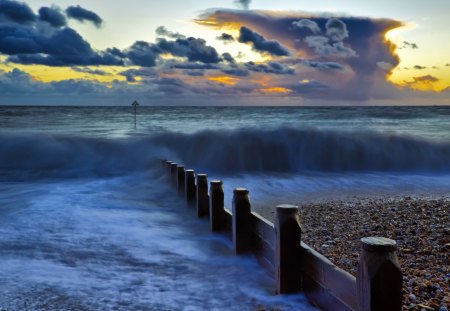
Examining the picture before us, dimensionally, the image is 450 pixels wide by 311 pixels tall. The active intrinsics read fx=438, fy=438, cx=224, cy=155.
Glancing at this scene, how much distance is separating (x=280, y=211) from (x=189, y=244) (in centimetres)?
333

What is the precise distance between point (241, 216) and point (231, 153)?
1482 cm

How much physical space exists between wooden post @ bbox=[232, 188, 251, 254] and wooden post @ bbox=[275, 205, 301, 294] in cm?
134

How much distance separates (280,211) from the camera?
3816 mm

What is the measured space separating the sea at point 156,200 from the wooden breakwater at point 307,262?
208 millimetres

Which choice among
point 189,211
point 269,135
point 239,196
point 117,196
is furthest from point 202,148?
point 239,196

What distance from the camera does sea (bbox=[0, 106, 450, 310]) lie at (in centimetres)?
483

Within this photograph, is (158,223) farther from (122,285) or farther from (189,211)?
(122,285)

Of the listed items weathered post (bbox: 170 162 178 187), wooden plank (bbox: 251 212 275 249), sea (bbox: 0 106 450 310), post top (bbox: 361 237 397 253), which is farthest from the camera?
weathered post (bbox: 170 162 178 187)

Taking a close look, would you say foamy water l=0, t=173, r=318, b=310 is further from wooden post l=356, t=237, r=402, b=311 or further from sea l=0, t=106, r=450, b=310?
wooden post l=356, t=237, r=402, b=311

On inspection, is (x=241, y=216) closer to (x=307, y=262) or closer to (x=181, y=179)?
(x=307, y=262)

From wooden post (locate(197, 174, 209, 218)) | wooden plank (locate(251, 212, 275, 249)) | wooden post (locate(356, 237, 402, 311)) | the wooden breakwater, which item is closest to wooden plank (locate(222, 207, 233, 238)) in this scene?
the wooden breakwater

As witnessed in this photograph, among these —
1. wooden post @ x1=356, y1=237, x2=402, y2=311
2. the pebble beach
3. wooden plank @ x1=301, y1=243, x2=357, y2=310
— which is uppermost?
wooden post @ x1=356, y1=237, x2=402, y2=311

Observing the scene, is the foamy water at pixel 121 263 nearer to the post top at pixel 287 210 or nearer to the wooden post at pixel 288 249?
the wooden post at pixel 288 249

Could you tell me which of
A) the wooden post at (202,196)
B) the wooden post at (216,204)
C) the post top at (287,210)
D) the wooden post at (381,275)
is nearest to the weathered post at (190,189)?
the wooden post at (202,196)
